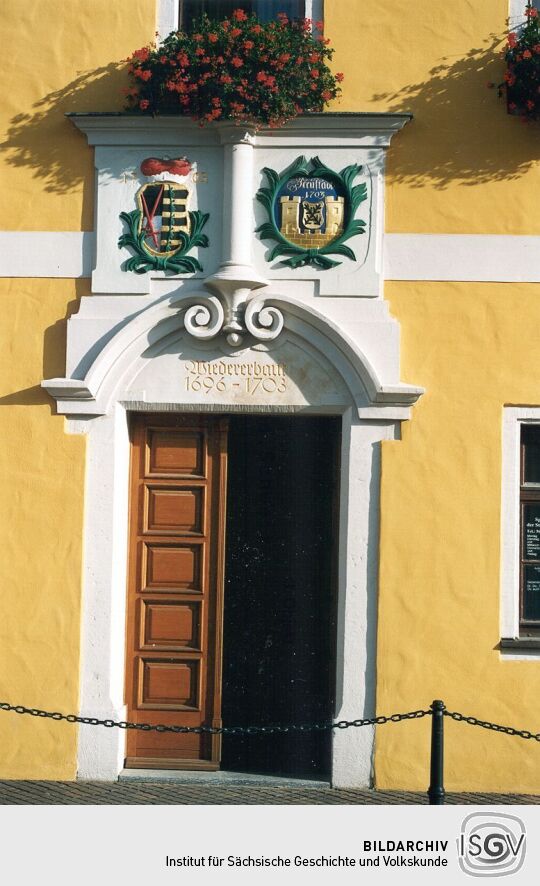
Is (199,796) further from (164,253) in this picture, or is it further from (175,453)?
(164,253)

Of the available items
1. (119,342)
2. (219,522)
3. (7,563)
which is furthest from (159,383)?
(7,563)

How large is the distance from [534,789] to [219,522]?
2.80 metres

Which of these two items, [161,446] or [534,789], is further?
[161,446]

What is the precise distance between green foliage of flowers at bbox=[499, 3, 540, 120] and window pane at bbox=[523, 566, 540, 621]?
3.08 metres

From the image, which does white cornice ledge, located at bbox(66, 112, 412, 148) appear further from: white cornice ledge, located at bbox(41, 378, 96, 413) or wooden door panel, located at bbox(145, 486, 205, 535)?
wooden door panel, located at bbox(145, 486, 205, 535)

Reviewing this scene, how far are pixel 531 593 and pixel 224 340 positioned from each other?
8.96 feet

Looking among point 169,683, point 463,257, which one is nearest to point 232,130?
point 463,257

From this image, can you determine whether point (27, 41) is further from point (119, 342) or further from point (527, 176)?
point (527, 176)

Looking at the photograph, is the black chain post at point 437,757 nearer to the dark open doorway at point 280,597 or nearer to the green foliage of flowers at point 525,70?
the dark open doorway at point 280,597

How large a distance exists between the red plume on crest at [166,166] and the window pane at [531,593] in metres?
3.61

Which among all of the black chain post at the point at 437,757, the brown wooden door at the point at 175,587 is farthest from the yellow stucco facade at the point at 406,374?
the black chain post at the point at 437,757

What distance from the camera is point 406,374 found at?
8680 mm

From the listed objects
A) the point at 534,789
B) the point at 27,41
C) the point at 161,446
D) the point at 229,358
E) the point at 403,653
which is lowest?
the point at 534,789

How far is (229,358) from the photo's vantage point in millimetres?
8773
